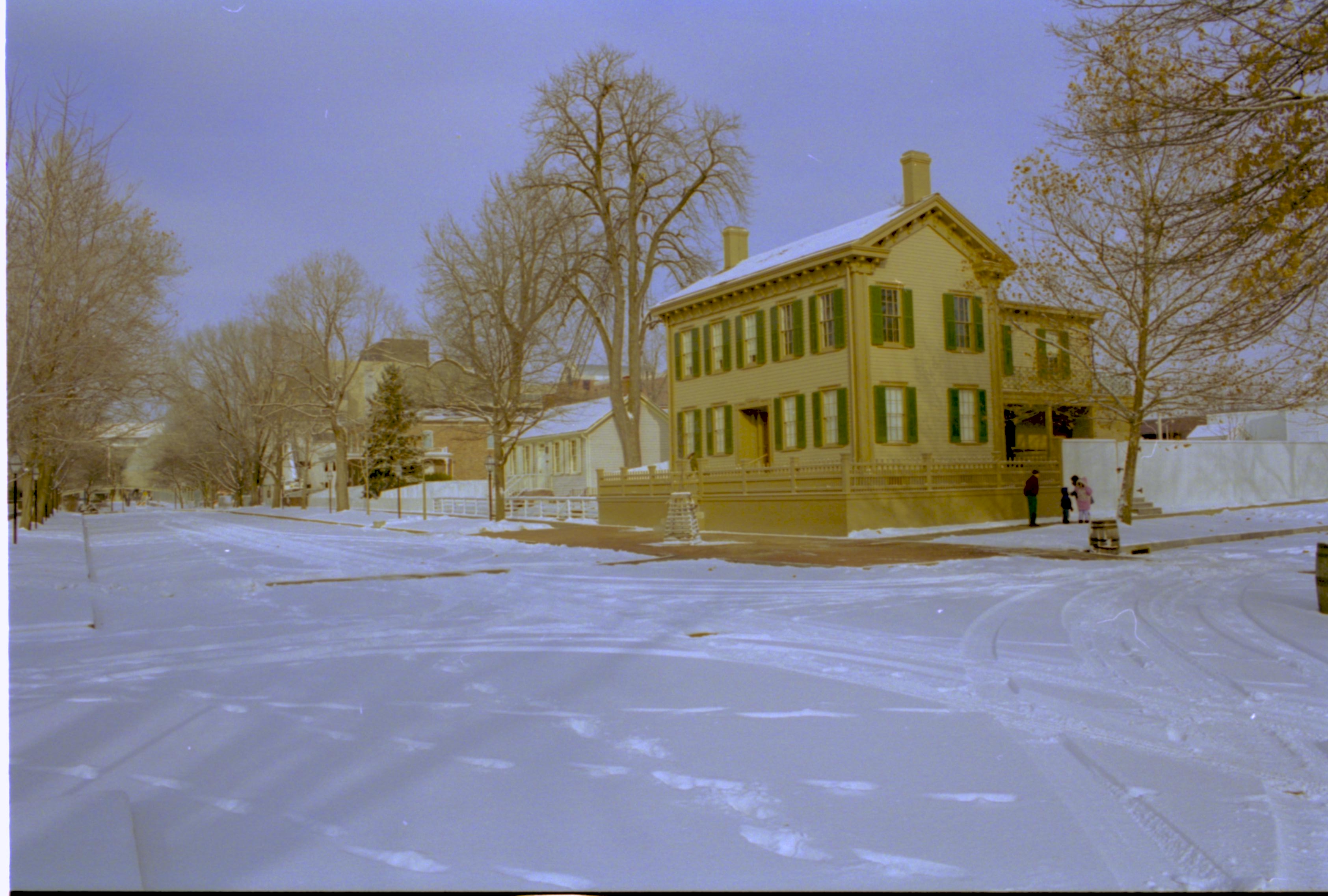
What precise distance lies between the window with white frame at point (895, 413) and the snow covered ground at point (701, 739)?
1463cm

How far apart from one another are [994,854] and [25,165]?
2147 cm

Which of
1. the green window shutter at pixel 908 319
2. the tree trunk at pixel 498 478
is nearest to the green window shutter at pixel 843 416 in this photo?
the green window shutter at pixel 908 319

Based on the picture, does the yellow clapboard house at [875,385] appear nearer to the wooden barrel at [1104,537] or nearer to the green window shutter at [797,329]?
the green window shutter at [797,329]

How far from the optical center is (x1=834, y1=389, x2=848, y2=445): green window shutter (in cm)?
2570

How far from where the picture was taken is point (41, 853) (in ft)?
12.3

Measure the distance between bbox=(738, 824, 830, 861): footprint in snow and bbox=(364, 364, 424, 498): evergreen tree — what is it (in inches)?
2153

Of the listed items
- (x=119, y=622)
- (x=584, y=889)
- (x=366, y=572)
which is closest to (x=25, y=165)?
(x=366, y=572)

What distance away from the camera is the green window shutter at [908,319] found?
2639 centimetres

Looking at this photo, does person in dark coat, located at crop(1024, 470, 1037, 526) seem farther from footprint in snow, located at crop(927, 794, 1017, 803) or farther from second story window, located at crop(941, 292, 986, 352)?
footprint in snow, located at crop(927, 794, 1017, 803)

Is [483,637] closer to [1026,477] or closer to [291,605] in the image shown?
[291,605]

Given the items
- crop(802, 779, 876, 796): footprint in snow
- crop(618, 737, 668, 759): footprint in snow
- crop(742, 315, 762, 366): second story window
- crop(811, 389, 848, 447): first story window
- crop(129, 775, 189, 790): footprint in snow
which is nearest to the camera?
crop(802, 779, 876, 796): footprint in snow

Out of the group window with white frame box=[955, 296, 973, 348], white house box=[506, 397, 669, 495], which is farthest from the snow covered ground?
white house box=[506, 397, 669, 495]

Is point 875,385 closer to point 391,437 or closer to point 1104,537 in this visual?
point 1104,537

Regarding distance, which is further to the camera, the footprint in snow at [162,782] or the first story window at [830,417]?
the first story window at [830,417]
